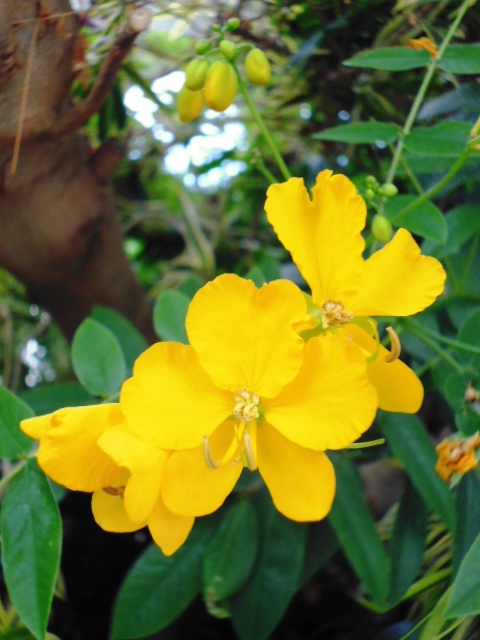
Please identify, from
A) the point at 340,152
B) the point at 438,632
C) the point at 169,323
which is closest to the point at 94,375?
the point at 169,323

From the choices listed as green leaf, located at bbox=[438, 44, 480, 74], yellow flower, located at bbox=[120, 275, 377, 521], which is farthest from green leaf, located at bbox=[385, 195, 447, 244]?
yellow flower, located at bbox=[120, 275, 377, 521]

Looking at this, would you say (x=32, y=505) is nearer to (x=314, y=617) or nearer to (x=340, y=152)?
(x=314, y=617)

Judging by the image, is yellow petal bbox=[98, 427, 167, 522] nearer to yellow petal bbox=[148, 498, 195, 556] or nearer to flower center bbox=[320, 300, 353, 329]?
yellow petal bbox=[148, 498, 195, 556]

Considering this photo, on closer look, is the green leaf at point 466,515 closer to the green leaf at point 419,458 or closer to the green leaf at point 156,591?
the green leaf at point 419,458

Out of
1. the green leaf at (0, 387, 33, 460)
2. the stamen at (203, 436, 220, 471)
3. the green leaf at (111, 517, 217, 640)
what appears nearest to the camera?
the stamen at (203, 436, 220, 471)

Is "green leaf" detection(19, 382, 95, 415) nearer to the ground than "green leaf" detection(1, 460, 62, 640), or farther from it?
nearer to the ground

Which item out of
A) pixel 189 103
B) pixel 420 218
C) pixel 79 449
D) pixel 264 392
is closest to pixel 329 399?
pixel 264 392
